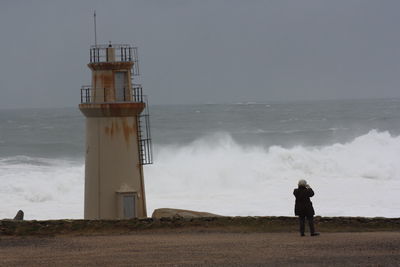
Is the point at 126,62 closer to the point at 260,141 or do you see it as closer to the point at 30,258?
the point at 30,258

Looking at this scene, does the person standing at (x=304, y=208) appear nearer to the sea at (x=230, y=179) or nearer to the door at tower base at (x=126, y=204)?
the door at tower base at (x=126, y=204)

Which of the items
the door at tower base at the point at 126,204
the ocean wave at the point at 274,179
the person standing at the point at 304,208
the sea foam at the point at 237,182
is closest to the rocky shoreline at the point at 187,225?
the person standing at the point at 304,208

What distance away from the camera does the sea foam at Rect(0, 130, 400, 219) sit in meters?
24.6

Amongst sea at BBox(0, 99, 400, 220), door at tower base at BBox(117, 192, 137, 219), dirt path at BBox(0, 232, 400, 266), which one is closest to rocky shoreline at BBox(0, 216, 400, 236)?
dirt path at BBox(0, 232, 400, 266)

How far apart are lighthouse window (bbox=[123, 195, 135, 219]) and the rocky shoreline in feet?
8.05

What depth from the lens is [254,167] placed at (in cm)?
3522

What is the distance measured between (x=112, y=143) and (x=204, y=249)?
4.75m

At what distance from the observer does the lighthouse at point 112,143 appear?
14523mm

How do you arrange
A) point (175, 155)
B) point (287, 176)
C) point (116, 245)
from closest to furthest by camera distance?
point (116, 245)
point (287, 176)
point (175, 155)

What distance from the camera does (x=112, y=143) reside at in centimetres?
1452

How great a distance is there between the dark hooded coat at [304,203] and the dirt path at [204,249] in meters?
Answer: 0.40

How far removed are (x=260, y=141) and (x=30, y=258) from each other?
51.3 m

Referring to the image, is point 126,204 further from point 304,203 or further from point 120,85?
point 304,203

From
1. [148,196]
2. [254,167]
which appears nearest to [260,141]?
[254,167]
